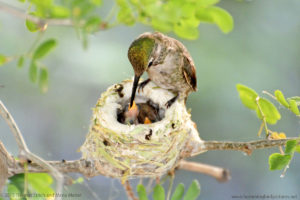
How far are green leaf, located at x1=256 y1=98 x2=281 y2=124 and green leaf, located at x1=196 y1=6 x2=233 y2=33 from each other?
51cm

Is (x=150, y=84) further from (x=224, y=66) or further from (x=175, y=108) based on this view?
(x=224, y=66)

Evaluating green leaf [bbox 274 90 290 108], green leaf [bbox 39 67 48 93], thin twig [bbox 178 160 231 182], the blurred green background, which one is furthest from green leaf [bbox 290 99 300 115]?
the blurred green background

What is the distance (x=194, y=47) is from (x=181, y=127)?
3976 mm

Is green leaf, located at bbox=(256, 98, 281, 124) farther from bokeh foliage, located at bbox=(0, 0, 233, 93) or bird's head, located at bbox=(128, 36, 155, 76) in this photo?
bird's head, located at bbox=(128, 36, 155, 76)

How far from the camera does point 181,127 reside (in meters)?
2.83

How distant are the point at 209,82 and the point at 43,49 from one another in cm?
488

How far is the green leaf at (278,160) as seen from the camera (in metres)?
2.01

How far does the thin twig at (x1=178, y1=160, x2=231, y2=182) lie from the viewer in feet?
10.3

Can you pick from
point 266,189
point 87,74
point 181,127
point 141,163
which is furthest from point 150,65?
point 266,189

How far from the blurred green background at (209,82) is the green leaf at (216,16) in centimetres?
435

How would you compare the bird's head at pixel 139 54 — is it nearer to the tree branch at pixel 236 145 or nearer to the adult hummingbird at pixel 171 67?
the adult hummingbird at pixel 171 67

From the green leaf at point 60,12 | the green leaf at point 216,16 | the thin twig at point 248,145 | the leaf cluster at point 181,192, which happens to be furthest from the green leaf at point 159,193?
the green leaf at point 60,12

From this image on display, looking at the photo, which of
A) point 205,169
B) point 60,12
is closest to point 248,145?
point 205,169

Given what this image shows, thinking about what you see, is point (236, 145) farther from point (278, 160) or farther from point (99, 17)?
point (99, 17)
